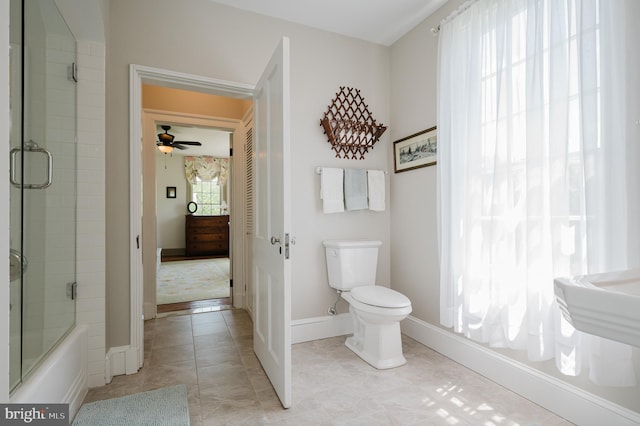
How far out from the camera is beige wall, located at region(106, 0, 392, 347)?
2.08 m

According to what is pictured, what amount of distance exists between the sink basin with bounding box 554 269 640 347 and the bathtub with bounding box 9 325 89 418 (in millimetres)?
1766

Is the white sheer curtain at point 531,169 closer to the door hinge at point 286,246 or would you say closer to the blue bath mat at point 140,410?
the door hinge at point 286,246

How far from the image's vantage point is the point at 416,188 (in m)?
2.62

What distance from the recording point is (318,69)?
8.88 ft

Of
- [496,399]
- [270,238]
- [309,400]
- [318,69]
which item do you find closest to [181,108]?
[318,69]

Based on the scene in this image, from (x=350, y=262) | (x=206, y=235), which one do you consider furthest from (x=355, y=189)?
(x=206, y=235)

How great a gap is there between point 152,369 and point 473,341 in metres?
2.15

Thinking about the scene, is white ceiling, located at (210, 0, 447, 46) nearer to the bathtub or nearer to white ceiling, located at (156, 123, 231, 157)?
the bathtub

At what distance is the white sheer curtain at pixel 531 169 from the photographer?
54.7 inches

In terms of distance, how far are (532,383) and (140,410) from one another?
6.86 feet

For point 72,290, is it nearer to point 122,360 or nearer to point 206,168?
point 122,360

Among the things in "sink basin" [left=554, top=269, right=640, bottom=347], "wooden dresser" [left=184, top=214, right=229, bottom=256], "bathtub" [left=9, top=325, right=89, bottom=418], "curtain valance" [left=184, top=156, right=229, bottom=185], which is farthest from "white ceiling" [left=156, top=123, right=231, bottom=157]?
"sink basin" [left=554, top=269, right=640, bottom=347]

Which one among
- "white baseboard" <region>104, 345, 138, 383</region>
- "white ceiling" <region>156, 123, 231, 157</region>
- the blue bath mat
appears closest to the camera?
the blue bath mat
